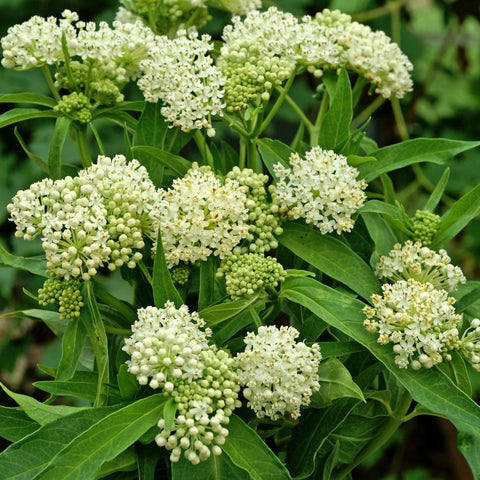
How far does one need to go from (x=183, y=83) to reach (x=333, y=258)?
0.94 ft

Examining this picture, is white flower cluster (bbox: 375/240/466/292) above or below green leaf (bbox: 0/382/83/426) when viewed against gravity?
above

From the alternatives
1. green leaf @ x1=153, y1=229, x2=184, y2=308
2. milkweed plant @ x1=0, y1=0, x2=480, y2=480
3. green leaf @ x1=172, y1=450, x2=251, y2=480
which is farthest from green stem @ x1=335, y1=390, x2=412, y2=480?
green leaf @ x1=153, y1=229, x2=184, y2=308

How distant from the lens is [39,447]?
0.72 m

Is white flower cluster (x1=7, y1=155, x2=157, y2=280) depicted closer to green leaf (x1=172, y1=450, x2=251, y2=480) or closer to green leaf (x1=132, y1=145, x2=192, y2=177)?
green leaf (x1=132, y1=145, x2=192, y2=177)

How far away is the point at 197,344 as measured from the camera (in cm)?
75

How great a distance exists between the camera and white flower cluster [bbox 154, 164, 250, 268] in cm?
80

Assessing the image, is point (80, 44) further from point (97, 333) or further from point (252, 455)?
point (252, 455)

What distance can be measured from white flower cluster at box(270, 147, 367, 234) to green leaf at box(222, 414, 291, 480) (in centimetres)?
26

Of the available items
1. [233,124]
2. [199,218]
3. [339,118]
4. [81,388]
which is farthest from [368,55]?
[81,388]

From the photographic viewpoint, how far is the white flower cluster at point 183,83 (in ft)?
2.87

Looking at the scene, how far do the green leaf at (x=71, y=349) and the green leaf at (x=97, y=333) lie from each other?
14 millimetres

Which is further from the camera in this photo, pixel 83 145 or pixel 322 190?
pixel 83 145

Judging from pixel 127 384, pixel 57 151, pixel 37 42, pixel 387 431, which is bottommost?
pixel 387 431

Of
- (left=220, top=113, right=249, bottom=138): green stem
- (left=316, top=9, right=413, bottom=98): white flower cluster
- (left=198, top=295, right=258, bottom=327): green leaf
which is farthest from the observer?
(left=316, top=9, right=413, bottom=98): white flower cluster
